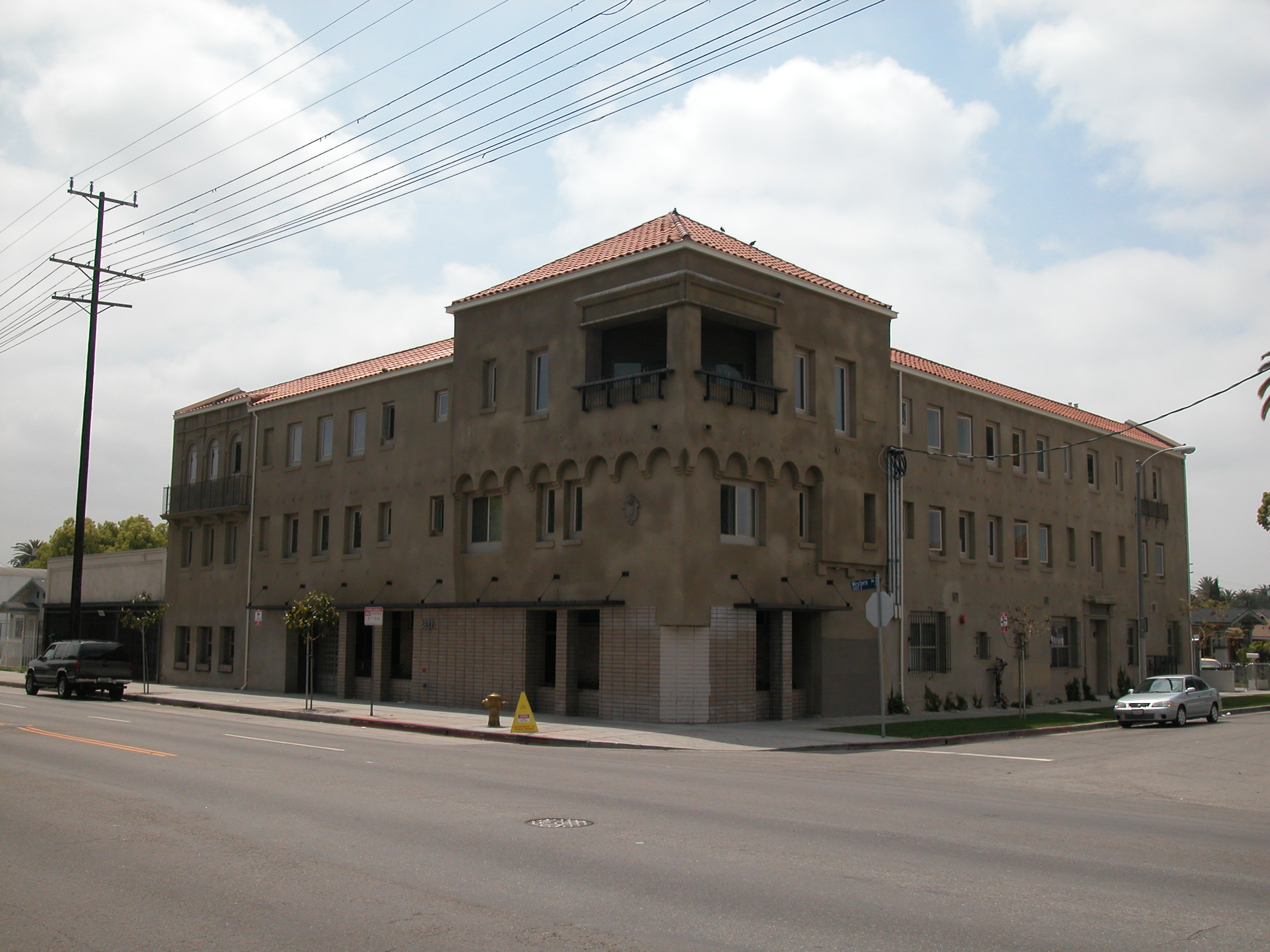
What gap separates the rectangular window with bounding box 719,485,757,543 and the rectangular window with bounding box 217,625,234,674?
21760mm

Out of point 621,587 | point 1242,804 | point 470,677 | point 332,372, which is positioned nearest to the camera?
point 1242,804

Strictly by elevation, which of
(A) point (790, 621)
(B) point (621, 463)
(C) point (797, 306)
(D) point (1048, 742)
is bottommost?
(D) point (1048, 742)

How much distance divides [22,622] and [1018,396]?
55950mm

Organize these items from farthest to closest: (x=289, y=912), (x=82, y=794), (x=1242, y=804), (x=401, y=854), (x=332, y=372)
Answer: (x=332, y=372) < (x=1242, y=804) < (x=82, y=794) < (x=401, y=854) < (x=289, y=912)

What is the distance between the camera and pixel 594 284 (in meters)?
27.1

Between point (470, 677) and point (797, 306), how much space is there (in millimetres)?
13005

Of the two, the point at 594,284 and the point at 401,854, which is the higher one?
the point at 594,284

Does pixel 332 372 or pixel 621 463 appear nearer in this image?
pixel 621 463

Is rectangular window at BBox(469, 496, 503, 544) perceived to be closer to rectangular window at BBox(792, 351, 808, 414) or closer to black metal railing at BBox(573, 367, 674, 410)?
black metal railing at BBox(573, 367, 674, 410)

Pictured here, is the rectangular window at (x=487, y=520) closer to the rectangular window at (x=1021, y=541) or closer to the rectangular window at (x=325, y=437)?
the rectangular window at (x=325, y=437)

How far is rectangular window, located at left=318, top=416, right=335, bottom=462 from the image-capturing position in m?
36.4

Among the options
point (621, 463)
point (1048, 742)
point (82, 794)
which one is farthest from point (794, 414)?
point (82, 794)

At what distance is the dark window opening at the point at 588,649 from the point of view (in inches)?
1062

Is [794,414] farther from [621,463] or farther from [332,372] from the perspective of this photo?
[332,372]
